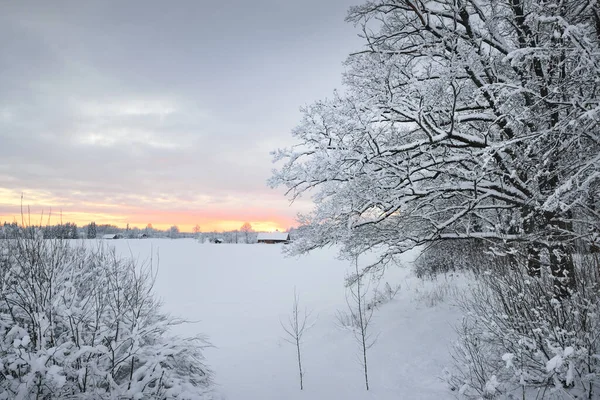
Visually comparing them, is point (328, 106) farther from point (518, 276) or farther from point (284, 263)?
point (284, 263)

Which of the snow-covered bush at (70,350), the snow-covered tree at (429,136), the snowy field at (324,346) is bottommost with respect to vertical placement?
the snowy field at (324,346)

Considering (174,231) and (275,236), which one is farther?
(174,231)

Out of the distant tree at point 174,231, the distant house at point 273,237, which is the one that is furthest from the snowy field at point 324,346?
the distant tree at point 174,231

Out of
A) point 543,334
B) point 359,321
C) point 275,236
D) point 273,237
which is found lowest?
point 273,237

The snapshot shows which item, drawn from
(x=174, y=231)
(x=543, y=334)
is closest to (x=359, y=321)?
(x=543, y=334)

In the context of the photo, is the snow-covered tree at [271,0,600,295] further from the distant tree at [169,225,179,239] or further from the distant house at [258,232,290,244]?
the distant tree at [169,225,179,239]

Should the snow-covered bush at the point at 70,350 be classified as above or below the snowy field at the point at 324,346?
above

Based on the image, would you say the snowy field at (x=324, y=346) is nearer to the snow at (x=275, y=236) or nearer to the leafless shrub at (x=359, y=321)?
the leafless shrub at (x=359, y=321)

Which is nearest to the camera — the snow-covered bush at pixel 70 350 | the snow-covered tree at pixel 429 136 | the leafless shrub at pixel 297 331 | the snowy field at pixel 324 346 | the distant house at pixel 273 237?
the snow-covered bush at pixel 70 350

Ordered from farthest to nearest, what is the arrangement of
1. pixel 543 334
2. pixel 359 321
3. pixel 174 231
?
pixel 174 231 → pixel 359 321 → pixel 543 334

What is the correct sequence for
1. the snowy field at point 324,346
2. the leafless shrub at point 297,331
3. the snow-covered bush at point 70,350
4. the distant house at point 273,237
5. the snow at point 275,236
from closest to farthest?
the snow-covered bush at point 70,350 → the snowy field at point 324,346 → the leafless shrub at point 297,331 → the distant house at point 273,237 → the snow at point 275,236

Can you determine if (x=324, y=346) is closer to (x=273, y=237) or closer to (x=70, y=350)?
(x=70, y=350)

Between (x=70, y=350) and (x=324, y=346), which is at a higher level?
(x=70, y=350)

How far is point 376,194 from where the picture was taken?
6453 mm
